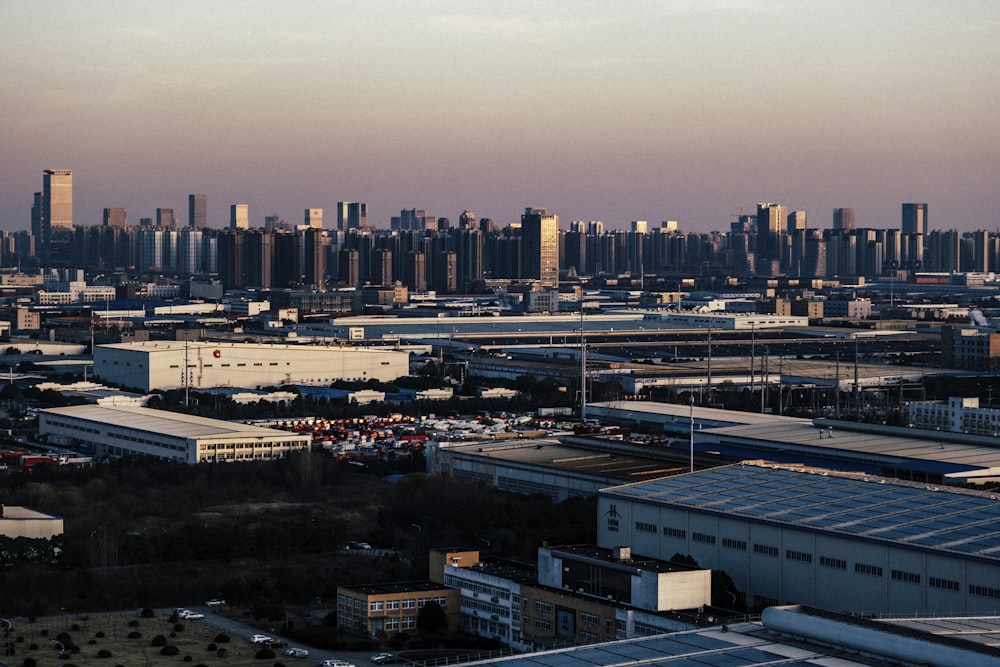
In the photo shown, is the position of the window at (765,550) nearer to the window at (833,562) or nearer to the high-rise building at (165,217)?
the window at (833,562)

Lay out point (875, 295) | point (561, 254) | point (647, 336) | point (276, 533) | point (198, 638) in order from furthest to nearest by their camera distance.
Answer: point (561, 254), point (875, 295), point (647, 336), point (276, 533), point (198, 638)

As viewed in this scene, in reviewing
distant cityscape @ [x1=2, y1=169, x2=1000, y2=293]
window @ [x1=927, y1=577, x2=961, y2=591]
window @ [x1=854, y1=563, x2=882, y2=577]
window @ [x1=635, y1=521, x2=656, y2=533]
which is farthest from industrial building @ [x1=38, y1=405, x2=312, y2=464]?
distant cityscape @ [x1=2, y1=169, x2=1000, y2=293]

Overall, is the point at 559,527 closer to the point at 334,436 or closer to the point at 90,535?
the point at 90,535

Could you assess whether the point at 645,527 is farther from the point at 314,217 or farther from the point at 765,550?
the point at 314,217

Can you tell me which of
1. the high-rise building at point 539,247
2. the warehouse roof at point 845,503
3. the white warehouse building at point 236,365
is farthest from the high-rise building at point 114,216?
the warehouse roof at point 845,503

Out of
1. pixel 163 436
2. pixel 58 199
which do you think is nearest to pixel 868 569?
pixel 163 436

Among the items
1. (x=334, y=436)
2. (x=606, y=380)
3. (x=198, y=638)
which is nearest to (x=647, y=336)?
(x=606, y=380)
